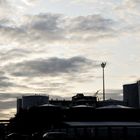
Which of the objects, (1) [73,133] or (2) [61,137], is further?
(1) [73,133]

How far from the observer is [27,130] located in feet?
354

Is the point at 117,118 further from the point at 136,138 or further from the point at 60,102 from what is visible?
the point at 60,102

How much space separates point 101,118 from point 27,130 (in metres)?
17.7

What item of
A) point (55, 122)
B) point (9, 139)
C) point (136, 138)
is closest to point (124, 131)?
point (136, 138)

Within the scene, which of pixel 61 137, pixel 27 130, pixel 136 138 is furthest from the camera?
pixel 27 130

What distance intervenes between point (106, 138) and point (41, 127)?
39.2 m

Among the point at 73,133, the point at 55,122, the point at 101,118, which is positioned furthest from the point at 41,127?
the point at 73,133

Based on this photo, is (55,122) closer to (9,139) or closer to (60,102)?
(9,139)

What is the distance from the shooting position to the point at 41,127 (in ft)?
→ 338

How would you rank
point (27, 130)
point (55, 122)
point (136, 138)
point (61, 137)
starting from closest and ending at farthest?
point (61, 137) < point (136, 138) < point (55, 122) < point (27, 130)

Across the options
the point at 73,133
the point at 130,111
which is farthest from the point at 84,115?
the point at 73,133

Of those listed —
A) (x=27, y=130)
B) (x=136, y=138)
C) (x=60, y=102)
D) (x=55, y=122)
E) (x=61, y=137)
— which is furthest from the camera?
(x=60, y=102)

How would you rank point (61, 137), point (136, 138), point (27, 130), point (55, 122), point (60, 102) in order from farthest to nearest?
point (60, 102)
point (27, 130)
point (55, 122)
point (136, 138)
point (61, 137)

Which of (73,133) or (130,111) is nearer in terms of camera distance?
(73,133)
